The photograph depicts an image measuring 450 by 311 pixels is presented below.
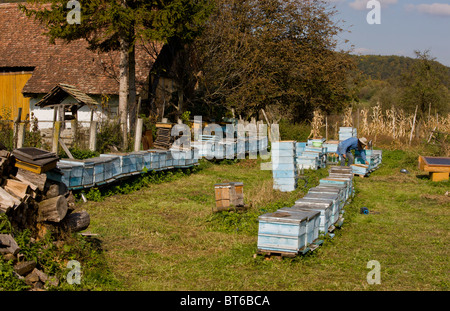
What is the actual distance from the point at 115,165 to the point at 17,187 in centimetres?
660

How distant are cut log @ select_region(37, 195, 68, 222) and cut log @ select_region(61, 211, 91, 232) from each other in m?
0.41

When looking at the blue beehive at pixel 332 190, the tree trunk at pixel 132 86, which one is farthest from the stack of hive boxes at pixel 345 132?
the blue beehive at pixel 332 190

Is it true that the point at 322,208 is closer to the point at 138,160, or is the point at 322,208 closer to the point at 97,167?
the point at 97,167

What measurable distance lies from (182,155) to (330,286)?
11.1 metres

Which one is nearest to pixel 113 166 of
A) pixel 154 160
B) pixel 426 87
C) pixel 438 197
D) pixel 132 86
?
pixel 154 160

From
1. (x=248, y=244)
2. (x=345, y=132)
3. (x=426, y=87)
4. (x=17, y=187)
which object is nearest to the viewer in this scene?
(x=17, y=187)

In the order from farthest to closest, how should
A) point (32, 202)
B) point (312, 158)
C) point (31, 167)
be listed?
point (312, 158), point (31, 167), point (32, 202)

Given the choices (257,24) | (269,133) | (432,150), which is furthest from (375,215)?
(257,24)

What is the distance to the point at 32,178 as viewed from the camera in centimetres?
809

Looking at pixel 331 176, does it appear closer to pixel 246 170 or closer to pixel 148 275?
pixel 246 170

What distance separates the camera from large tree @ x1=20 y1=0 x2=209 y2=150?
19172 millimetres

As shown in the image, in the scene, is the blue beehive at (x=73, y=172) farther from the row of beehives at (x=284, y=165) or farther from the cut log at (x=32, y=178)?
the row of beehives at (x=284, y=165)

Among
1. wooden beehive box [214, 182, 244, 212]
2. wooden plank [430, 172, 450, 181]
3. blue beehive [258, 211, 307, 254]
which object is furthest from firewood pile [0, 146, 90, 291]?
wooden plank [430, 172, 450, 181]

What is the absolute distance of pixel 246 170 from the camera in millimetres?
20766
